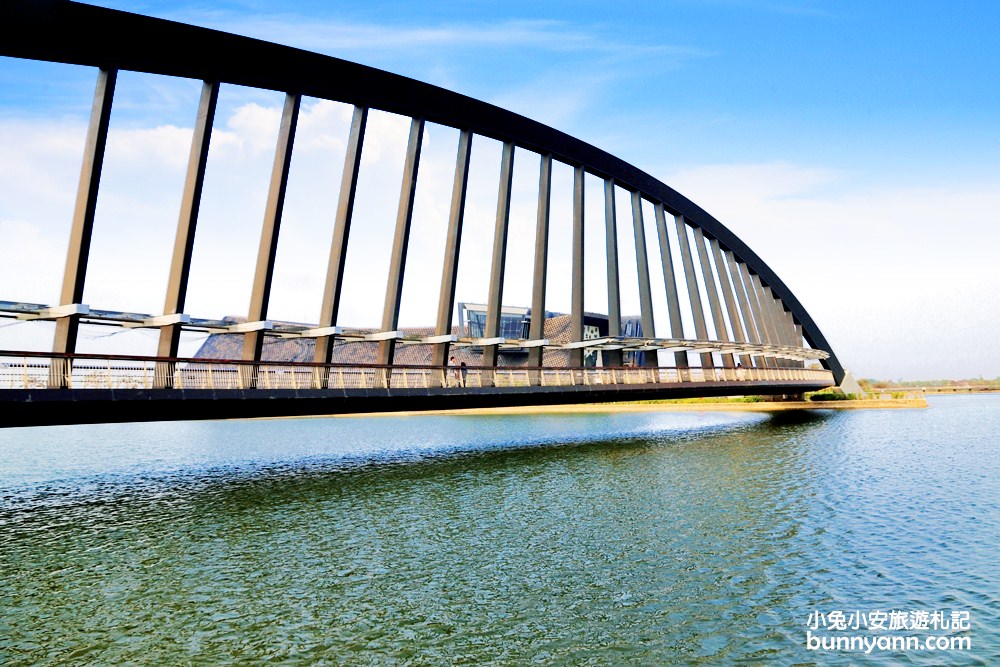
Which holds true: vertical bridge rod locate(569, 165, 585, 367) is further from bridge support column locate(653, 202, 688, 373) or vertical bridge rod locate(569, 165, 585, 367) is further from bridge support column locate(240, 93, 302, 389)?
bridge support column locate(240, 93, 302, 389)

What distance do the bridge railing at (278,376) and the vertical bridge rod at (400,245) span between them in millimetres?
2038

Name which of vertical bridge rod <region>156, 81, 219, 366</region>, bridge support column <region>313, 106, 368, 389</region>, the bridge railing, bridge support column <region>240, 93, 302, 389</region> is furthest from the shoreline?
vertical bridge rod <region>156, 81, 219, 366</region>

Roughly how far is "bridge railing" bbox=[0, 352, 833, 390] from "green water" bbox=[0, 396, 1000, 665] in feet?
10.6

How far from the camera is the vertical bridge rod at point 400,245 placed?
29516 millimetres

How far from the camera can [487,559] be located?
12.9 metres

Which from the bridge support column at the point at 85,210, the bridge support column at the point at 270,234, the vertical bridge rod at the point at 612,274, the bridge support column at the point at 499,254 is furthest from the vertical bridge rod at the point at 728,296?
the bridge support column at the point at 85,210

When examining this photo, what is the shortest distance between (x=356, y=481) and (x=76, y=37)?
16.4 meters

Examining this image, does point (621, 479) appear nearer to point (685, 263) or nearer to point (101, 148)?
point (101, 148)

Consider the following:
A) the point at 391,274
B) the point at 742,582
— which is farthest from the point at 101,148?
the point at 742,582

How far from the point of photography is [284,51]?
27016 mm

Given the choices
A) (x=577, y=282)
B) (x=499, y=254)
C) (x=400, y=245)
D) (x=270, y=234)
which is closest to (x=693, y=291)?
(x=577, y=282)

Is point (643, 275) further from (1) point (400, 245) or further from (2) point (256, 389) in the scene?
(2) point (256, 389)

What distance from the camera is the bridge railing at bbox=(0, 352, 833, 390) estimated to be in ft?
60.5

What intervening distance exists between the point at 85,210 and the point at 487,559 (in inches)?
679
